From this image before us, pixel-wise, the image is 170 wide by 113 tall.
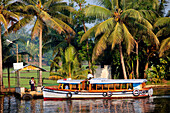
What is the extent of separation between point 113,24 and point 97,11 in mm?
2556

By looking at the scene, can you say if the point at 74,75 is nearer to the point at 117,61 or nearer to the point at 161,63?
the point at 117,61

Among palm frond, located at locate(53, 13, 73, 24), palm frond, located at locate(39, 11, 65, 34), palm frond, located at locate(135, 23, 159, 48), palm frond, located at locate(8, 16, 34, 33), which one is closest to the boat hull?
palm frond, located at locate(135, 23, 159, 48)

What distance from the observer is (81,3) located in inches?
1790

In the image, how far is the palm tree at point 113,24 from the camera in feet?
125

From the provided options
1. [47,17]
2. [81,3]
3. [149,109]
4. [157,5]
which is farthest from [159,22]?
[149,109]

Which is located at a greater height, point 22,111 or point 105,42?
point 105,42

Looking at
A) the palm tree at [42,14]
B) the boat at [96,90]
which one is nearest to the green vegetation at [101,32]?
the palm tree at [42,14]

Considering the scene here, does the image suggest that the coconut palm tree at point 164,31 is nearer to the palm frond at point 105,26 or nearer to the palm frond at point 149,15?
the palm frond at point 149,15

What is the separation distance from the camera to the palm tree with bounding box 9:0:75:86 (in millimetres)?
39906

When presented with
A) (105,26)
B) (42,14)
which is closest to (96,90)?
(105,26)

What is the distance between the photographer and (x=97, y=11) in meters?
39.1

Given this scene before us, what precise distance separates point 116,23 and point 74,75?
8409mm

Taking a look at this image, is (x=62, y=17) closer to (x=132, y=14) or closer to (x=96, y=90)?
(x=132, y=14)

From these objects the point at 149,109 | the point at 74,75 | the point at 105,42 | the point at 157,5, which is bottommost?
the point at 149,109
